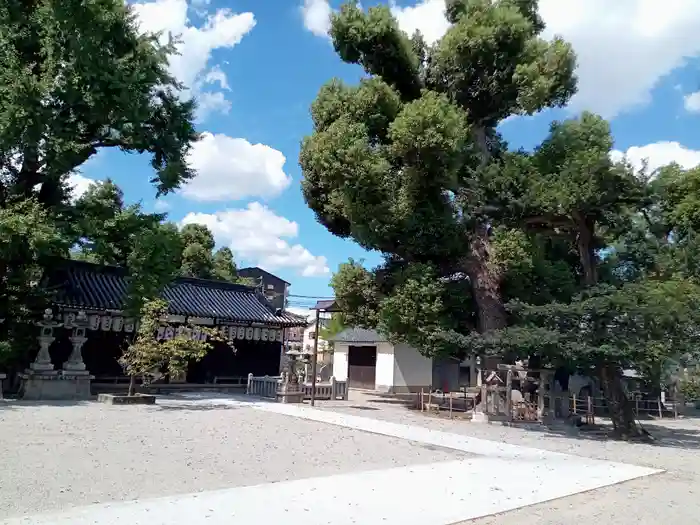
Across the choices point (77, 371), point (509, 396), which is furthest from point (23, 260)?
point (509, 396)

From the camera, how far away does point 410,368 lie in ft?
99.1

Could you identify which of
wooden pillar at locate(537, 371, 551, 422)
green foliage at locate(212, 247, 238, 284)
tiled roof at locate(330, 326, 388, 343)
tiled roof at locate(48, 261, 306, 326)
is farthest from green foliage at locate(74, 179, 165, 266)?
green foliage at locate(212, 247, 238, 284)

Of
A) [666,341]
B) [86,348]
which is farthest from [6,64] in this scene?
[666,341]

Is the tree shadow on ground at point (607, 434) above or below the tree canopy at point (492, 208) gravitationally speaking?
below

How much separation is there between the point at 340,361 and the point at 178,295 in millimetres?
13465

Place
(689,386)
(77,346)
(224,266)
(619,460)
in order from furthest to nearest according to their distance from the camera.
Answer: (224,266), (689,386), (77,346), (619,460)

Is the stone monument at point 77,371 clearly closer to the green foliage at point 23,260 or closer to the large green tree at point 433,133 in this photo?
the green foliage at point 23,260

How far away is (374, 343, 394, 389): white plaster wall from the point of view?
29414 mm

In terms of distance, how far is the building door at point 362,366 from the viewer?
3128 cm

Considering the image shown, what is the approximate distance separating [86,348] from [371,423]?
434 inches

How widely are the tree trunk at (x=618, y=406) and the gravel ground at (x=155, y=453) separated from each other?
6538 millimetres

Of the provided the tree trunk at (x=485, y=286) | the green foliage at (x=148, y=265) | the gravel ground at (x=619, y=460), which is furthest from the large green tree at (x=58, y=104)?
the tree trunk at (x=485, y=286)

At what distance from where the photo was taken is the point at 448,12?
833 inches

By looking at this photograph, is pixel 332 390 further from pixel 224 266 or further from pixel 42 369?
pixel 224 266
